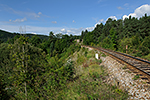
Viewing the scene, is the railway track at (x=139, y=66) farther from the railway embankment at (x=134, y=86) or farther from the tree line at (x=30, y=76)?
the tree line at (x=30, y=76)

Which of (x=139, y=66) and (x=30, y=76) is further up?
(x=139, y=66)

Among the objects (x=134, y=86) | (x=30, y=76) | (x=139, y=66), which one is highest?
(x=139, y=66)

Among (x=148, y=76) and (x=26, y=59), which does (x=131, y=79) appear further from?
(x=26, y=59)

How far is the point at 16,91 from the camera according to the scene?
7609 millimetres

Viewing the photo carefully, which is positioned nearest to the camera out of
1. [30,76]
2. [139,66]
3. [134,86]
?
[134,86]

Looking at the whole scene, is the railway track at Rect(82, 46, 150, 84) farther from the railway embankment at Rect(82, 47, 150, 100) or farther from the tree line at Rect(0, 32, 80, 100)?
the tree line at Rect(0, 32, 80, 100)

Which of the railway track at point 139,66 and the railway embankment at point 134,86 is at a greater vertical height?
the railway track at point 139,66

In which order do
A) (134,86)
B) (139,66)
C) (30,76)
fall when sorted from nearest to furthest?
(134,86), (30,76), (139,66)

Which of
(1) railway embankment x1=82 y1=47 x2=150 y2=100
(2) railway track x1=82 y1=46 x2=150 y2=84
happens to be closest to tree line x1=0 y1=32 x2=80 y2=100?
(1) railway embankment x1=82 y1=47 x2=150 y2=100

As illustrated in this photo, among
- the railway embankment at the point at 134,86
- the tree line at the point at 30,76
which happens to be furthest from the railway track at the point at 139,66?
the tree line at the point at 30,76

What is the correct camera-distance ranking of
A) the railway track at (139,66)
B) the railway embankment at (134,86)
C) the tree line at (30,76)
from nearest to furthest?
the railway embankment at (134,86) < the railway track at (139,66) < the tree line at (30,76)

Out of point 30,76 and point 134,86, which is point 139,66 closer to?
point 134,86

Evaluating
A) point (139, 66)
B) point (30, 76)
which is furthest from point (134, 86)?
point (30, 76)

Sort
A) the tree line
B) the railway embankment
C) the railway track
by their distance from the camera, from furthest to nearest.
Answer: the tree line < the railway track < the railway embankment
